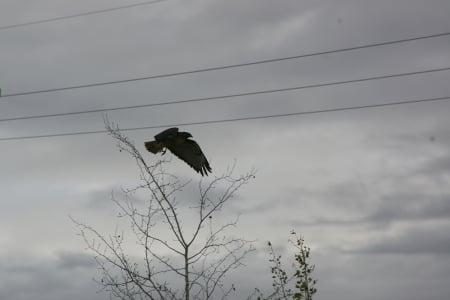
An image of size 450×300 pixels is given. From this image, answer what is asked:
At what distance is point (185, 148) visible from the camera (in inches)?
717

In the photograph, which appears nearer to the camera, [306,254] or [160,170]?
[160,170]

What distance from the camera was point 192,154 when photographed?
18109mm

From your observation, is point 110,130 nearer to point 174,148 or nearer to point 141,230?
point 141,230

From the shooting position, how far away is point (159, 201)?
14.6m

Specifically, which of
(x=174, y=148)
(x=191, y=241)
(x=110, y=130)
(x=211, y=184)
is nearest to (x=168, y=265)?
(x=191, y=241)

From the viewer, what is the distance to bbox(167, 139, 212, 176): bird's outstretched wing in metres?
17.8

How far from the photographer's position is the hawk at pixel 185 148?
17.4 meters

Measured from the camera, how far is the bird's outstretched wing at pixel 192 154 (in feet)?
58.4

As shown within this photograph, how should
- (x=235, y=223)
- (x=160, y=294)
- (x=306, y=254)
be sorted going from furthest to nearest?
(x=306, y=254), (x=235, y=223), (x=160, y=294)

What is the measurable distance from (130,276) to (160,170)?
191 cm

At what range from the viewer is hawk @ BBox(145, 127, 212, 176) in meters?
17.4

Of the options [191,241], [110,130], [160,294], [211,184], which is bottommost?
[160,294]

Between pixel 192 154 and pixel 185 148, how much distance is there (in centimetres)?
23

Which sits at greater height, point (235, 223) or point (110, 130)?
point (110, 130)
